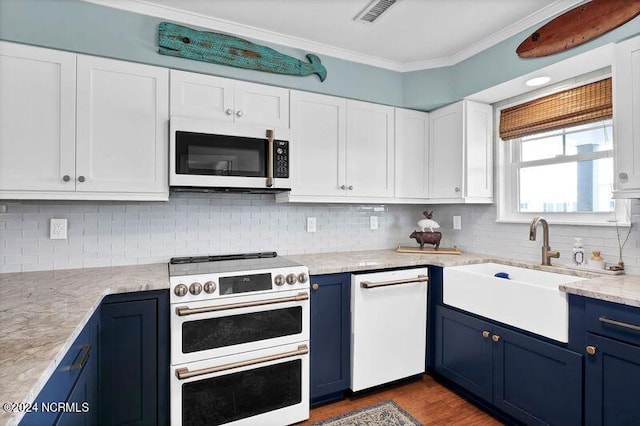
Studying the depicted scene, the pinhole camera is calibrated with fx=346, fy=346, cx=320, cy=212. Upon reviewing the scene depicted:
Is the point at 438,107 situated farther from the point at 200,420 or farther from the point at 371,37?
the point at 200,420

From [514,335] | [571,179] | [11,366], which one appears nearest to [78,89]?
[11,366]

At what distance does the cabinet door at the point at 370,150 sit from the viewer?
8.71 ft

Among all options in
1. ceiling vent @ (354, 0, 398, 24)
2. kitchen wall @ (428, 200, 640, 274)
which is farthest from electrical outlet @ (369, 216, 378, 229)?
ceiling vent @ (354, 0, 398, 24)

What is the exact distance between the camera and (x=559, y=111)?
235 cm

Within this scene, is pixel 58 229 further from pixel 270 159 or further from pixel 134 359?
pixel 270 159

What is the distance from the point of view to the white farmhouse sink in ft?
5.66

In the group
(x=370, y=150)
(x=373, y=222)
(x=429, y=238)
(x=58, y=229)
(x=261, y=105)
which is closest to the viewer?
(x=58, y=229)

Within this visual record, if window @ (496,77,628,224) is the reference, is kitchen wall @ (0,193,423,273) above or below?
below

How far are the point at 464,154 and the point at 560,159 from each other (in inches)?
24.8

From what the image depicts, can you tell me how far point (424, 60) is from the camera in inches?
111

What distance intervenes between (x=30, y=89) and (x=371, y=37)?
207 centimetres

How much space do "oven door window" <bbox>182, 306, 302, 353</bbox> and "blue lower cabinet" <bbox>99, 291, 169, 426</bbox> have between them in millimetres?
133

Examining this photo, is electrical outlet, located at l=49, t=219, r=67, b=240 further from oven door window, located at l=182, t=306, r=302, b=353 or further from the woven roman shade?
the woven roman shade

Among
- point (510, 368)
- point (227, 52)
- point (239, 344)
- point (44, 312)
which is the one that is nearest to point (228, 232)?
point (239, 344)
